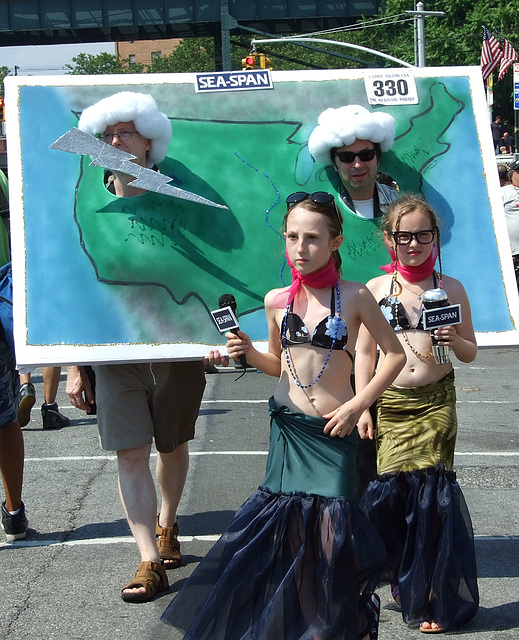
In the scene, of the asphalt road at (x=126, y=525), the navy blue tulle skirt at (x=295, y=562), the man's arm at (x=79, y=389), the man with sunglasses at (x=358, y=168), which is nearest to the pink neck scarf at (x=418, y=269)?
the man with sunglasses at (x=358, y=168)

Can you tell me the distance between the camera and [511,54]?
3036cm

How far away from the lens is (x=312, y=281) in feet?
12.6

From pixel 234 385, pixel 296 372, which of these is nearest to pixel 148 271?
pixel 296 372

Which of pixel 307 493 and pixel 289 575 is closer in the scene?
pixel 289 575

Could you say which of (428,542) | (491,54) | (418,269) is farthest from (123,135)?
(491,54)

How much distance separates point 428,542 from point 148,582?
1.26 m

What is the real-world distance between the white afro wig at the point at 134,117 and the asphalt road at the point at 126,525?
204 cm

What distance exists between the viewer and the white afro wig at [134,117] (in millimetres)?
4570

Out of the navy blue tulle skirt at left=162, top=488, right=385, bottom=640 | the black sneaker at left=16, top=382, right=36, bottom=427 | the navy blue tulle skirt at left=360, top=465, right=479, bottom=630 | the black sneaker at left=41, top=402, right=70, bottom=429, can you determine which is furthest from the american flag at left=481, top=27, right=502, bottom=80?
the navy blue tulle skirt at left=162, top=488, right=385, bottom=640

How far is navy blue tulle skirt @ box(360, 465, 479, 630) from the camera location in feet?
13.5

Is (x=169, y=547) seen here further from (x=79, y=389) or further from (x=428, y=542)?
(x=428, y=542)

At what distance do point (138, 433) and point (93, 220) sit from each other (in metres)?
0.99

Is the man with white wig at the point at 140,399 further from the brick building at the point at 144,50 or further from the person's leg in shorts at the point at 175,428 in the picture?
the brick building at the point at 144,50

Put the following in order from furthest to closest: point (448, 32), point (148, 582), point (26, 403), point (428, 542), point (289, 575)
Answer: point (448, 32), point (26, 403), point (148, 582), point (428, 542), point (289, 575)
